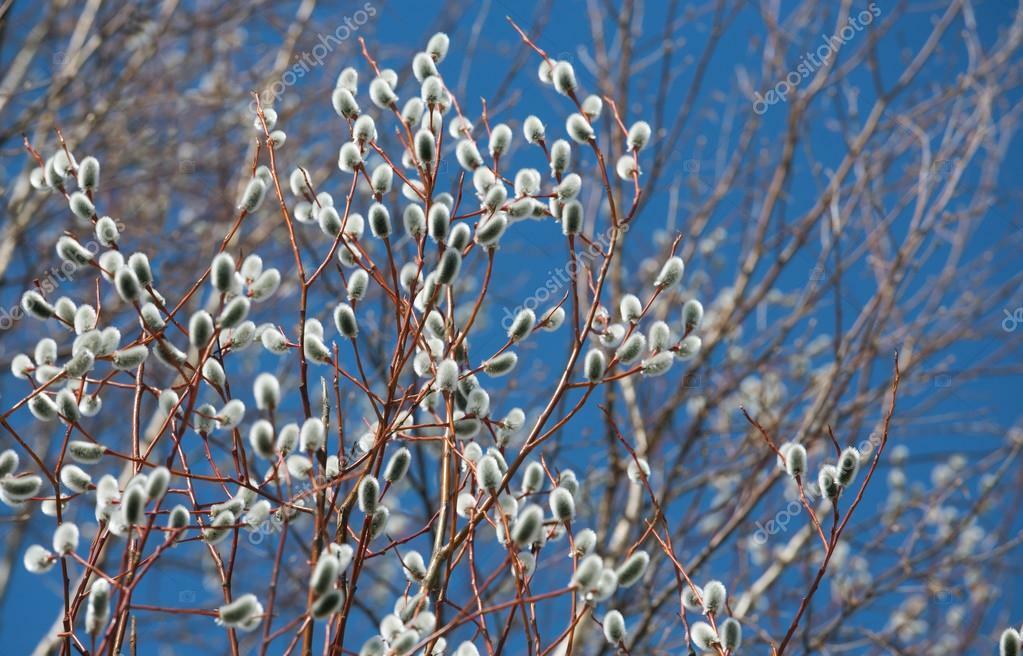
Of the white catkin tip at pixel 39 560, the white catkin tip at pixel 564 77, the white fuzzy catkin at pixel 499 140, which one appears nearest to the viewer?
the white catkin tip at pixel 39 560

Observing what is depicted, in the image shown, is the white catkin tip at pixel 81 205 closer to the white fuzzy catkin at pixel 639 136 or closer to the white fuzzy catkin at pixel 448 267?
the white fuzzy catkin at pixel 448 267

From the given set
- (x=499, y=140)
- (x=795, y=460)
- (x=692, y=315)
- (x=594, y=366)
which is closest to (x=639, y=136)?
(x=499, y=140)

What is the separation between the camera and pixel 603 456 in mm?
3332

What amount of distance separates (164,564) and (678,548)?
86.7 inches

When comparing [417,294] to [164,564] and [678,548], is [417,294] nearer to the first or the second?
[678,548]

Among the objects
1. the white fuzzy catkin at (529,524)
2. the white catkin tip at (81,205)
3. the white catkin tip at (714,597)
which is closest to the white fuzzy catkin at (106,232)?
the white catkin tip at (81,205)

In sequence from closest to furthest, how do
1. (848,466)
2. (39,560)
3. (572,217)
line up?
(39,560), (848,466), (572,217)

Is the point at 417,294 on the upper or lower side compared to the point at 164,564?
lower

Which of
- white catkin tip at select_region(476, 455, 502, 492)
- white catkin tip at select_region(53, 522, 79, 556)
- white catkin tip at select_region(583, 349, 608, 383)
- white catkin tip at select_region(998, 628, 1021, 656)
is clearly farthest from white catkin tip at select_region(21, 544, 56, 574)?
white catkin tip at select_region(998, 628, 1021, 656)

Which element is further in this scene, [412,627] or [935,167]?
[935,167]

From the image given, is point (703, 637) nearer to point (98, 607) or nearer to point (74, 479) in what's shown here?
point (98, 607)

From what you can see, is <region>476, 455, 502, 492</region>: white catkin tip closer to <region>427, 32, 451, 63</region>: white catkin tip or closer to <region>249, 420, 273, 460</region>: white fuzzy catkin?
<region>249, 420, 273, 460</region>: white fuzzy catkin

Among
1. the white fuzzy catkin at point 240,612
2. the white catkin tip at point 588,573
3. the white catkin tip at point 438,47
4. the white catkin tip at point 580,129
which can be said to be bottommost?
the white fuzzy catkin at point 240,612

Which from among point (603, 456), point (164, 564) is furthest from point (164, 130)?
point (603, 456)
